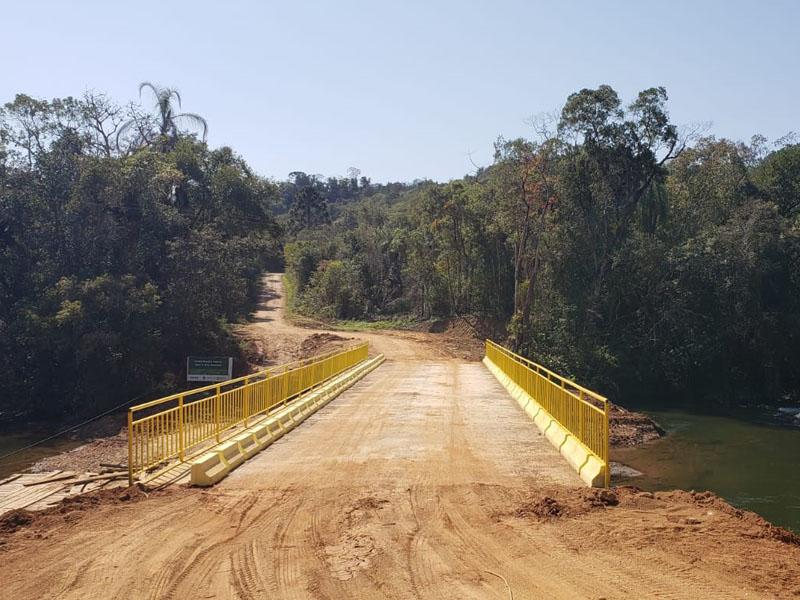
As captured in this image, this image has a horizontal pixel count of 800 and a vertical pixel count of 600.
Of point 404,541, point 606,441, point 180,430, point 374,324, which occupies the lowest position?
point 374,324

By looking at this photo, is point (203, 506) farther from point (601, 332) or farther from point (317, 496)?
point (601, 332)

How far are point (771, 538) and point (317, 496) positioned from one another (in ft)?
17.1

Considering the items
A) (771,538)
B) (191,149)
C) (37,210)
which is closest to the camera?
(771,538)

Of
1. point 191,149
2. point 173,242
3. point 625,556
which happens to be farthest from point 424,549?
point 191,149

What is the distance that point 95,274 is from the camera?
1200 inches

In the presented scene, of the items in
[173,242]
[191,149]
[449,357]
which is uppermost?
[191,149]

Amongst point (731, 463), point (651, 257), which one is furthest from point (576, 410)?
point (651, 257)

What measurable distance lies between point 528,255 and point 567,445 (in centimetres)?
2953

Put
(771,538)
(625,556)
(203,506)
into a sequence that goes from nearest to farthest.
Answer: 1. (625,556)
2. (771,538)
3. (203,506)

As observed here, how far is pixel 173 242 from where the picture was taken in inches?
1319

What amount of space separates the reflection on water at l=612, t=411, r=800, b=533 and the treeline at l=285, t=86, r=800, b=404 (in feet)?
19.8

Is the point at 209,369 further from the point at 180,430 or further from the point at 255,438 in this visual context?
the point at 180,430

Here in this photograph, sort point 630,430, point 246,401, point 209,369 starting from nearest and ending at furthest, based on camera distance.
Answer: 1. point 246,401
2. point 630,430
3. point 209,369

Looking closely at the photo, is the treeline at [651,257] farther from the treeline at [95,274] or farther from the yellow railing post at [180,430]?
the yellow railing post at [180,430]
